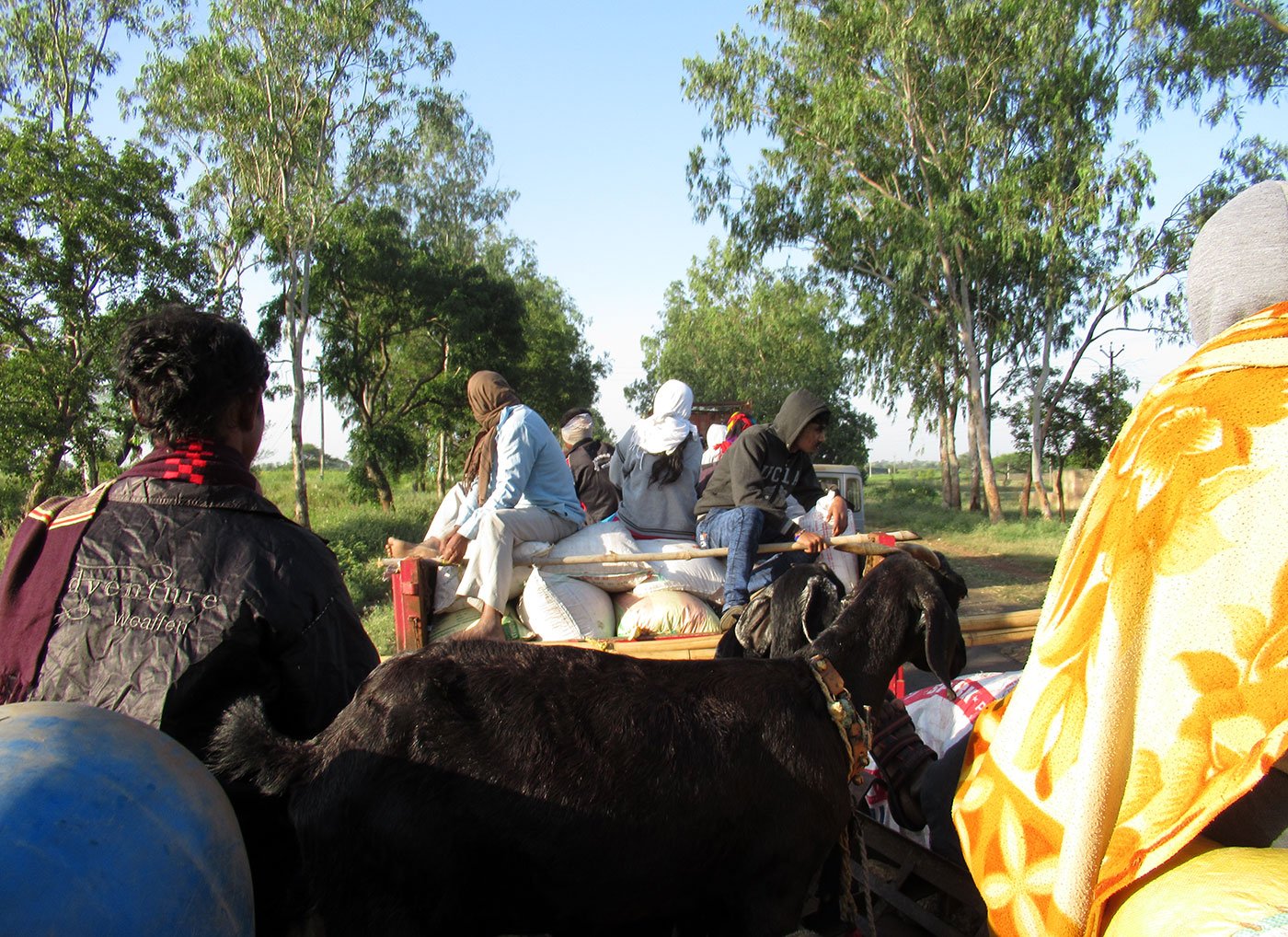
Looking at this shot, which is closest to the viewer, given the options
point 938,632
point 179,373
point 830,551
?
point 179,373

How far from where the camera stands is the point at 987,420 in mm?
22938

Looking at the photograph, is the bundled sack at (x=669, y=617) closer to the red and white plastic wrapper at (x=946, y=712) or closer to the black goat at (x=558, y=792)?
the red and white plastic wrapper at (x=946, y=712)

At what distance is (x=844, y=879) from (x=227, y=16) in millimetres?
24904

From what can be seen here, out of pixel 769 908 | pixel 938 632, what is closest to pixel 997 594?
pixel 938 632

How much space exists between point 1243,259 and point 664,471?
4084 millimetres

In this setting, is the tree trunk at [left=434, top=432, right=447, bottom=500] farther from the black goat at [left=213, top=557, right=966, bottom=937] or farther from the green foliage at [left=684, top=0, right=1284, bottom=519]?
the black goat at [left=213, top=557, right=966, bottom=937]

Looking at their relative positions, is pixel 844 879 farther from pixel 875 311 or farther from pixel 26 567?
pixel 875 311

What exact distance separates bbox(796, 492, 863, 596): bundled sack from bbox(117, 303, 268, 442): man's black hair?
3433 millimetres

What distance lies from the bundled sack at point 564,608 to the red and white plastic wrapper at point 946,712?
1629mm

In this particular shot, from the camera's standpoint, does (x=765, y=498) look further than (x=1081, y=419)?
No

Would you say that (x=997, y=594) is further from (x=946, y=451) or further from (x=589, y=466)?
(x=946, y=451)

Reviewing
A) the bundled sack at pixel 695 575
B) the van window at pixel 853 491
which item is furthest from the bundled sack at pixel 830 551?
the van window at pixel 853 491

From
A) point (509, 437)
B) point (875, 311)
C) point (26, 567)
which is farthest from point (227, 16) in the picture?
point (26, 567)

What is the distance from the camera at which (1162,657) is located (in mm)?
1317
